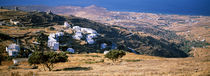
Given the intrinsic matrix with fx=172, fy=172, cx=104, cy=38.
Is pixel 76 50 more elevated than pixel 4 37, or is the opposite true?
pixel 4 37

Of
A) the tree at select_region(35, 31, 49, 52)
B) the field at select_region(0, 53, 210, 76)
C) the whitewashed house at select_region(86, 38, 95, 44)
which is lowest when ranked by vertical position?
the whitewashed house at select_region(86, 38, 95, 44)

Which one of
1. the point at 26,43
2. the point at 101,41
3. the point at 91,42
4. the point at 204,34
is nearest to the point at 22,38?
the point at 26,43

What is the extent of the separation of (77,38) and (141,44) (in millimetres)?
40914

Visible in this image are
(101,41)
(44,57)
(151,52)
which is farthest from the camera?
(151,52)

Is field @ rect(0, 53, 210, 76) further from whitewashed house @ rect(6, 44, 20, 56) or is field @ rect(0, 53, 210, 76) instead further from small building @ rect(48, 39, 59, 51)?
small building @ rect(48, 39, 59, 51)

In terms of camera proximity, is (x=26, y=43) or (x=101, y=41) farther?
(x=101, y=41)

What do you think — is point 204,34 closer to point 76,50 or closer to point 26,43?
point 76,50

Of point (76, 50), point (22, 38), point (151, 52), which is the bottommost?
point (151, 52)

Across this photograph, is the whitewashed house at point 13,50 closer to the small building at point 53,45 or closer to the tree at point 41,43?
the tree at point 41,43

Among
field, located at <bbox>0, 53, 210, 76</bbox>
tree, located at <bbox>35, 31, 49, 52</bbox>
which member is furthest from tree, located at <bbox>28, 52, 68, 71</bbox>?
tree, located at <bbox>35, 31, 49, 52</bbox>

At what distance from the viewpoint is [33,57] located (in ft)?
61.3

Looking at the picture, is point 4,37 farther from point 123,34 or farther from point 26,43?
point 123,34

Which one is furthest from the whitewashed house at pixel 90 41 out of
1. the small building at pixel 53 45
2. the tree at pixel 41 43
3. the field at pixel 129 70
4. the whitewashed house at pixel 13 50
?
the field at pixel 129 70

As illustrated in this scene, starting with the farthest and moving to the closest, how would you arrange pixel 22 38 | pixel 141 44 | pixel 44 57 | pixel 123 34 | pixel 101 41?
pixel 123 34 → pixel 141 44 → pixel 101 41 → pixel 22 38 → pixel 44 57
